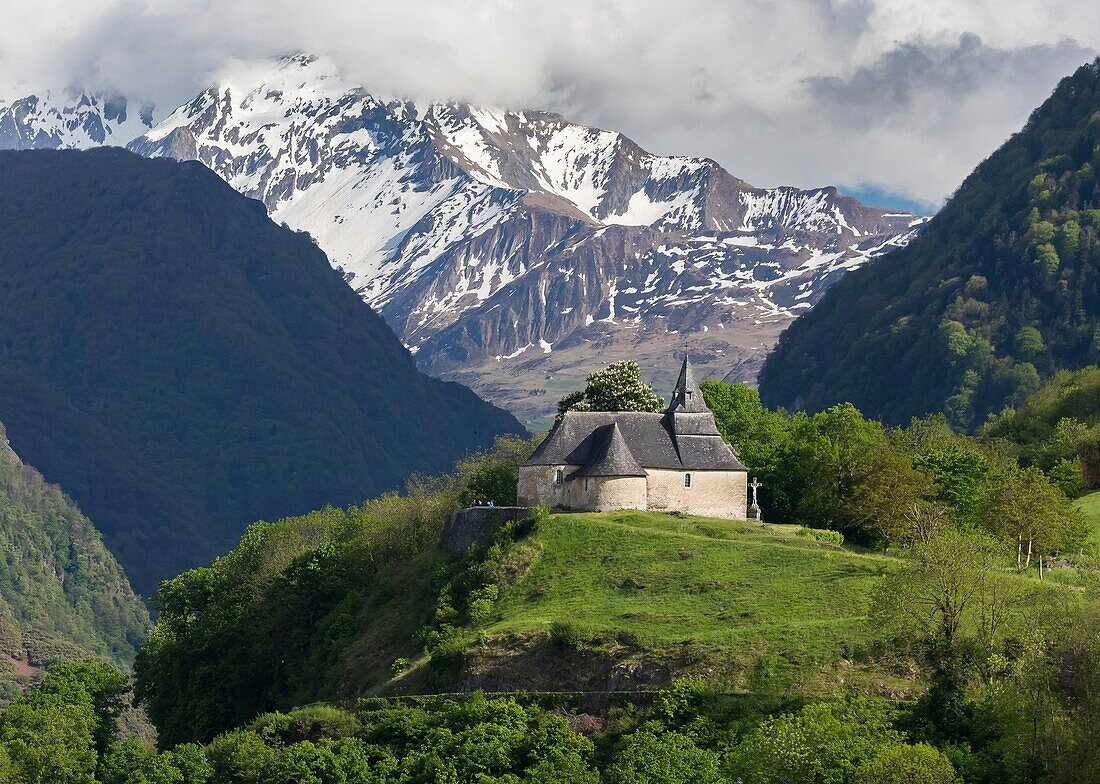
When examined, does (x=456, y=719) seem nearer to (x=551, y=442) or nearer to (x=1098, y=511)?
(x=551, y=442)

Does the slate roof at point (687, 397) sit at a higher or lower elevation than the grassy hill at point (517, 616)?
higher

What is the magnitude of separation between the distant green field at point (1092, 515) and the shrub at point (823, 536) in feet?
51.1

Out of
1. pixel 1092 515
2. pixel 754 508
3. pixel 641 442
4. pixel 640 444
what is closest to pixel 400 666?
pixel 640 444

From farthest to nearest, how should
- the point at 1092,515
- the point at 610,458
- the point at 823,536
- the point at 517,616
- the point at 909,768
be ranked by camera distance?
1. the point at 1092,515
2. the point at 610,458
3. the point at 823,536
4. the point at 517,616
5. the point at 909,768

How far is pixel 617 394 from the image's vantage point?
129 metres

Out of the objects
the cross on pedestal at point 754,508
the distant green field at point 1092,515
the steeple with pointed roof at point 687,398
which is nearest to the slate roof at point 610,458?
the steeple with pointed roof at point 687,398

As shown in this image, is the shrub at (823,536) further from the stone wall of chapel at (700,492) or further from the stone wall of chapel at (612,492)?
the stone wall of chapel at (612,492)

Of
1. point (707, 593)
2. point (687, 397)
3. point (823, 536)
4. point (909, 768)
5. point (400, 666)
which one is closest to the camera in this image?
point (909, 768)

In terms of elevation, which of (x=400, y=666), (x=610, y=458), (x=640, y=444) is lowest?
(x=400, y=666)

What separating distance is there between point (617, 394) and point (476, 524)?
2387 centimetres

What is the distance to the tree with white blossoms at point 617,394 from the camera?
128 metres

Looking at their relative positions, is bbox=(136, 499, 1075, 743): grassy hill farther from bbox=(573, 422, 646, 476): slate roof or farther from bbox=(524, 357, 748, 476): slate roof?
bbox=(524, 357, 748, 476): slate roof

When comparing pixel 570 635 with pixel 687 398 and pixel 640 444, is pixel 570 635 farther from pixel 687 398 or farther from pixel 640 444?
pixel 687 398

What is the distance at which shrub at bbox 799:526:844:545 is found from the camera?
10294 centimetres
